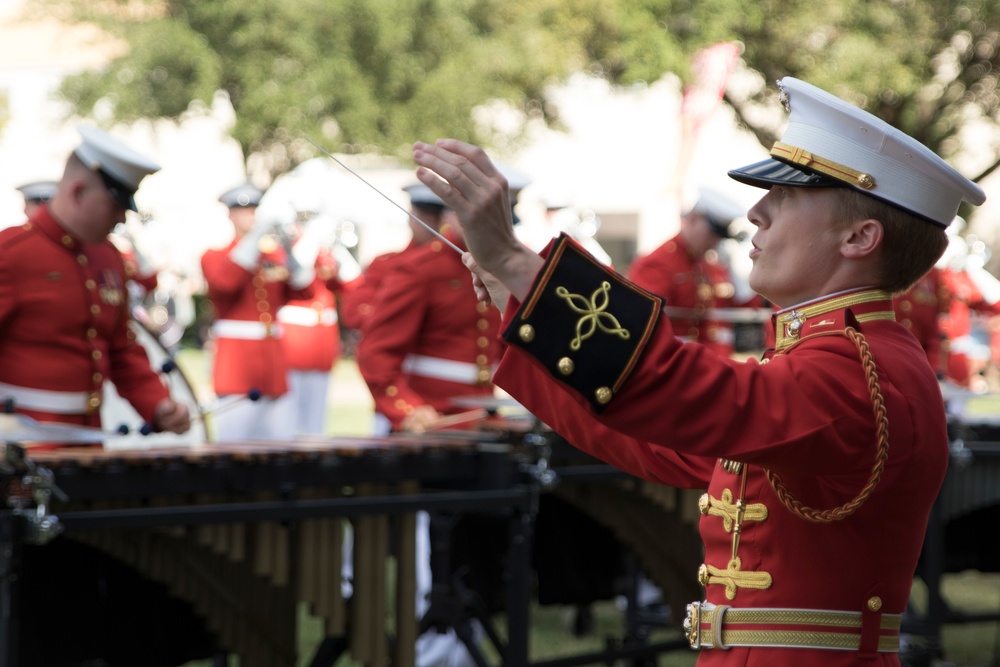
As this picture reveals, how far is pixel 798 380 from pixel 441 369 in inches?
183

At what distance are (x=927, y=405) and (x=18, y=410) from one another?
3.62 m

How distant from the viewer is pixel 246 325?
9.48m

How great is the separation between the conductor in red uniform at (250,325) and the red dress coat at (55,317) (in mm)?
3880

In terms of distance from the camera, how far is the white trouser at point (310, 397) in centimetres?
1080

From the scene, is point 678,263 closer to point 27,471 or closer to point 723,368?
point 27,471

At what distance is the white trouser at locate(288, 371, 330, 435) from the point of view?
425 inches

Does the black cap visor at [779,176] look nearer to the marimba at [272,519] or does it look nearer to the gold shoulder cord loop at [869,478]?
the gold shoulder cord loop at [869,478]

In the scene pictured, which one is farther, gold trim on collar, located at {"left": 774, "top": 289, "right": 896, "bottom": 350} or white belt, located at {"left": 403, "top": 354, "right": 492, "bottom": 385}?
white belt, located at {"left": 403, "top": 354, "right": 492, "bottom": 385}

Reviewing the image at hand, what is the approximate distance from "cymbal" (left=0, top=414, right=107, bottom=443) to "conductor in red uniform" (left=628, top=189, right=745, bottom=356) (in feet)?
15.7

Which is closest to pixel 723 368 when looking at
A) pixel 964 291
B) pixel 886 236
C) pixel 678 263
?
pixel 886 236

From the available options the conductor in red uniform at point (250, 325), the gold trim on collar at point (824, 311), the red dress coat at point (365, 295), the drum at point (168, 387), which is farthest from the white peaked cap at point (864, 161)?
the conductor in red uniform at point (250, 325)

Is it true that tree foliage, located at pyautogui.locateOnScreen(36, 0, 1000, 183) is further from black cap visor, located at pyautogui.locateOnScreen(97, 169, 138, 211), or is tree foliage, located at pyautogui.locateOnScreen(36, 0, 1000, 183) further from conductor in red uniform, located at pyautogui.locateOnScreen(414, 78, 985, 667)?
conductor in red uniform, located at pyautogui.locateOnScreen(414, 78, 985, 667)

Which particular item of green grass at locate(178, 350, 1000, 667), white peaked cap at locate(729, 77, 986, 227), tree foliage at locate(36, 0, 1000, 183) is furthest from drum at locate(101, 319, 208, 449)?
tree foliage at locate(36, 0, 1000, 183)

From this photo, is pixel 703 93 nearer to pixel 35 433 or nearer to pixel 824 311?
pixel 35 433
